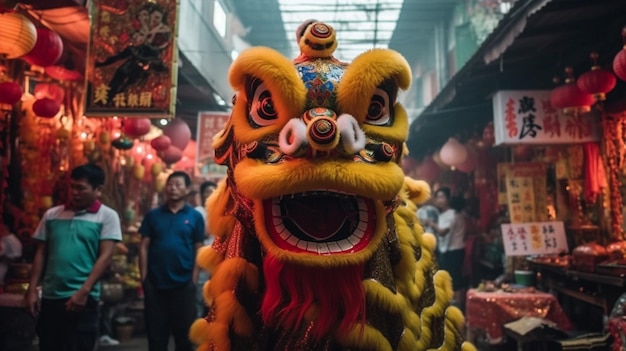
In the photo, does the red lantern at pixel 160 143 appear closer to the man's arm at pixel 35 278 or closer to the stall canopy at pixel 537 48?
the man's arm at pixel 35 278

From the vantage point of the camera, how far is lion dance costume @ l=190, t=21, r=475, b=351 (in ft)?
5.73

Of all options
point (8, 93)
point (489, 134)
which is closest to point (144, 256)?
point (8, 93)

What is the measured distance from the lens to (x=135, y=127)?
8156mm

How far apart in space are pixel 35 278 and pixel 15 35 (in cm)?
240

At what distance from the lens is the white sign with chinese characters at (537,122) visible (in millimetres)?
6793

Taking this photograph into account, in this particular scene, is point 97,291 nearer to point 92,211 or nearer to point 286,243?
point 92,211

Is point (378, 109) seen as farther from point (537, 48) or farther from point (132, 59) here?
point (537, 48)

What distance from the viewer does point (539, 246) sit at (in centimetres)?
721

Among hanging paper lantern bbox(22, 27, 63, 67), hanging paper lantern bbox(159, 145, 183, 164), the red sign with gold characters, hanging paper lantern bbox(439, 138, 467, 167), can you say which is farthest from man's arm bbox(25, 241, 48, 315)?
hanging paper lantern bbox(439, 138, 467, 167)

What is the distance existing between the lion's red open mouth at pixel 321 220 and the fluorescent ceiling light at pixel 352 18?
36.2 ft

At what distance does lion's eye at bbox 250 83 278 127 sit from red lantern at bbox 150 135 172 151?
7.61 m

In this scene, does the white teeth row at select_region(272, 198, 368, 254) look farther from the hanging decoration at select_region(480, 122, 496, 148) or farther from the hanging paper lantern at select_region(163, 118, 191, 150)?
the hanging paper lantern at select_region(163, 118, 191, 150)

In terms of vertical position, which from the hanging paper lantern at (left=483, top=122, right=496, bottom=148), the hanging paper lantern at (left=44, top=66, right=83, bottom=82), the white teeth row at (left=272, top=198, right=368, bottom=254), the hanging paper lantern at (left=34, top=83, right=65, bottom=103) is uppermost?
the hanging paper lantern at (left=44, top=66, right=83, bottom=82)

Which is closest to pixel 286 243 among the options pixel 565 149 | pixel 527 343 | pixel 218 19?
pixel 527 343
